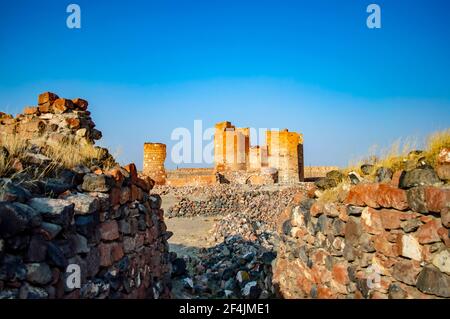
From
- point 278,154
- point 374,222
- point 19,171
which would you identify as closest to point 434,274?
point 374,222

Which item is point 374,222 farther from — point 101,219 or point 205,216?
point 205,216

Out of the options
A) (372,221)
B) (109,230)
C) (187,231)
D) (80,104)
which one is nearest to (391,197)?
(372,221)

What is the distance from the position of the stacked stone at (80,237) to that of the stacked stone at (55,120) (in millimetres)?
1043

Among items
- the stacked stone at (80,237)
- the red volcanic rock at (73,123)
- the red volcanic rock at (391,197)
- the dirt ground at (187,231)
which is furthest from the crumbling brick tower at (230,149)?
the red volcanic rock at (391,197)

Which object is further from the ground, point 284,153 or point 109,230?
point 284,153

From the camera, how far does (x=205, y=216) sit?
16484 millimetres

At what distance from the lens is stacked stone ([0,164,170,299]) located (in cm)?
238

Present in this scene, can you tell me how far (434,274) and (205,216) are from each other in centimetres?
1394

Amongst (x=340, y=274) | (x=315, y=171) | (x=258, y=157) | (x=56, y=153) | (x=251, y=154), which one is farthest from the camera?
(x=315, y=171)

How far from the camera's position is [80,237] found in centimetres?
310

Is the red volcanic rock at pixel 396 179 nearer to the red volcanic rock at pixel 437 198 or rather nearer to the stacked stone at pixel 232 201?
the red volcanic rock at pixel 437 198

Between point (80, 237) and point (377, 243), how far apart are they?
2.85m

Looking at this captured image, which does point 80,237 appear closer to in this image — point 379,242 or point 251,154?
point 379,242

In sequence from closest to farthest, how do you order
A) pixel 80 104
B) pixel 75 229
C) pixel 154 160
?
pixel 75 229
pixel 80 104
pixel 154 160
